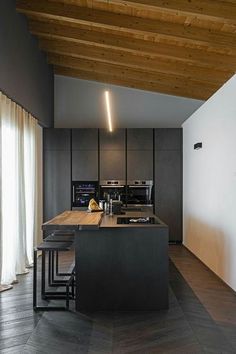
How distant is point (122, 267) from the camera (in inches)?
141

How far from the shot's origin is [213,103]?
4.84m

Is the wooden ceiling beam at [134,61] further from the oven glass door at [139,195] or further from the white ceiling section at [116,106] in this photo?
the oven glass door at [139,195]

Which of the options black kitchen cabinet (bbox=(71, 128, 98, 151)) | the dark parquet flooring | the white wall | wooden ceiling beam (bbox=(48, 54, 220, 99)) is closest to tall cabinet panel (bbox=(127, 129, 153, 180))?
black kitchen cabinet (bbox=(71, 128, 98, 151))

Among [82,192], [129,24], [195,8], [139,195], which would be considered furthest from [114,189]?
[195,8]

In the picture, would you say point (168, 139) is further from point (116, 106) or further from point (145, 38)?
point (145, 38)

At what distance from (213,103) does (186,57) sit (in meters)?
0.84

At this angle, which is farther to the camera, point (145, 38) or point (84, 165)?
point (84, 165)

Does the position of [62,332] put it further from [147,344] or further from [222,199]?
[222,199]

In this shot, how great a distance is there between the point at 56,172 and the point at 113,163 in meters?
1.18

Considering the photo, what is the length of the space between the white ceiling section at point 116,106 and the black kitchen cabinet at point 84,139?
0.87 meters

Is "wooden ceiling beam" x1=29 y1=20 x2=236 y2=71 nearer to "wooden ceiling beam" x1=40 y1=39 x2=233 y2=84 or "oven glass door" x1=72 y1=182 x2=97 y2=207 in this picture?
"wooden ceiling beam" x1=40 y1=39 x2=233 y2=84

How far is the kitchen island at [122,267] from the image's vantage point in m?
3.57

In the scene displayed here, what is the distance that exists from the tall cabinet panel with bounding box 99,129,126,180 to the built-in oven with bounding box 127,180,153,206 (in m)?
0.34

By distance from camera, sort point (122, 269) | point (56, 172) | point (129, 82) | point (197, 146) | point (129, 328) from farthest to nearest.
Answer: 1. point (129, 82)
2. point (56, 172)
3. point (197, 146)
4. point (122, 269)
5. point (129, 328)
